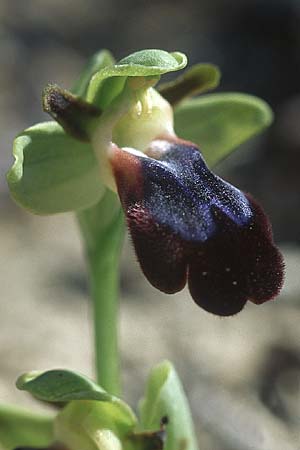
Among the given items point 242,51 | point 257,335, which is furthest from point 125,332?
point 242,51

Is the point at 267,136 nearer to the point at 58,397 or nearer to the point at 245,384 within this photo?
the point at 245,384

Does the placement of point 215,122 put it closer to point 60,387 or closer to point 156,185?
point 156,185

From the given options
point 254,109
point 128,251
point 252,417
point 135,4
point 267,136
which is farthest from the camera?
point 135,4

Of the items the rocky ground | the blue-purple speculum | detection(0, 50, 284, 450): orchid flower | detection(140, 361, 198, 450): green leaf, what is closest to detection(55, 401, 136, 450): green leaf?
detection(0, 50, 284, 450): orchid flower

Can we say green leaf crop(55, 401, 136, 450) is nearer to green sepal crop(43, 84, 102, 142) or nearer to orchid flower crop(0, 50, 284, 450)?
orchid flower crop(0, 50, 284, 450)

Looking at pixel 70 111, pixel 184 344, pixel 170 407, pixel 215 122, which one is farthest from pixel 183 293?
A: pixel 70 111
